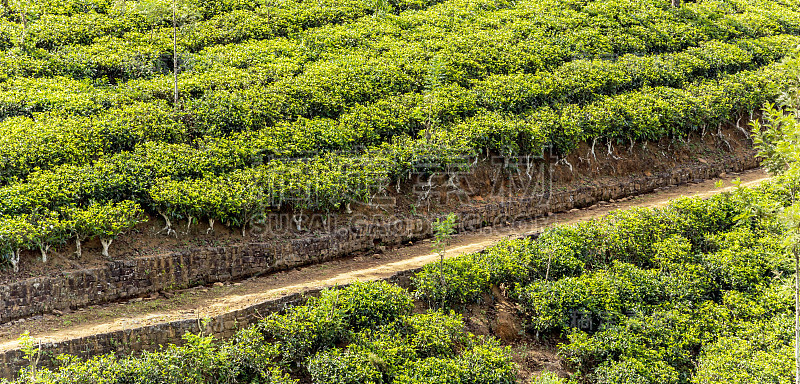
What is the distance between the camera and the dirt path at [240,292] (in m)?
18.5

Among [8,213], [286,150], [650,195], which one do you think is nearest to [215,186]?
[286,150]

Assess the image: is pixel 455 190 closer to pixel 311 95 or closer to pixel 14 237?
pixel 311 95

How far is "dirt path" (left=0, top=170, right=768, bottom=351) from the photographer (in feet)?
60.6

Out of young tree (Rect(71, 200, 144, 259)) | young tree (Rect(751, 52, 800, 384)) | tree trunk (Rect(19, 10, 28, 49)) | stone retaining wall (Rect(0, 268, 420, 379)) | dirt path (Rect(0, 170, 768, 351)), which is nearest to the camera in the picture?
young tree (Rect(751, 52, 800, 384))

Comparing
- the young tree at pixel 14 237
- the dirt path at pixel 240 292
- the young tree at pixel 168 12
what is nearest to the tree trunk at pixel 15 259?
the young tree at pixel 14 237

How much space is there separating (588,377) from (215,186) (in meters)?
12.1

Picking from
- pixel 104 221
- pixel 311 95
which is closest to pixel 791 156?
pixel 311 95

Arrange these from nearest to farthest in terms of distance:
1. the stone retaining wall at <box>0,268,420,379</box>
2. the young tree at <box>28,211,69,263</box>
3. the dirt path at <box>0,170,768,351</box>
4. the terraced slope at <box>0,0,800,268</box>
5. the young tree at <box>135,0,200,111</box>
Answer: the stone retaining wall at <box>0,268,420,379</box> → the dirt path at <box>0,170,768,351</box> → the young tree at <box>28,211,69,263</box> → the terraced slope at <box>0,0,800,268</box> → the young tree at <box>135,0,200,111</box>

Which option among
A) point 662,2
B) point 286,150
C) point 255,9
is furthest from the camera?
point 662,2

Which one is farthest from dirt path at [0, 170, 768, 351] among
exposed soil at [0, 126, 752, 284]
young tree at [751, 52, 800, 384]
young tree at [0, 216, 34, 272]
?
young tree at [751, 52, 800, 384]

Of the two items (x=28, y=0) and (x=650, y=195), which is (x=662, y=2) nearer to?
(x=650, y=195)

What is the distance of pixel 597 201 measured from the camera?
2833cm

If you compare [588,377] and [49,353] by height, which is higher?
[49,353]

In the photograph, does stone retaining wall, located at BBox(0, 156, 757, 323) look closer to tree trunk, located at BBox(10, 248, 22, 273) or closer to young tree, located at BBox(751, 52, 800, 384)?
→ tree trunk, located at BBox(10, 248, 22, 273)
